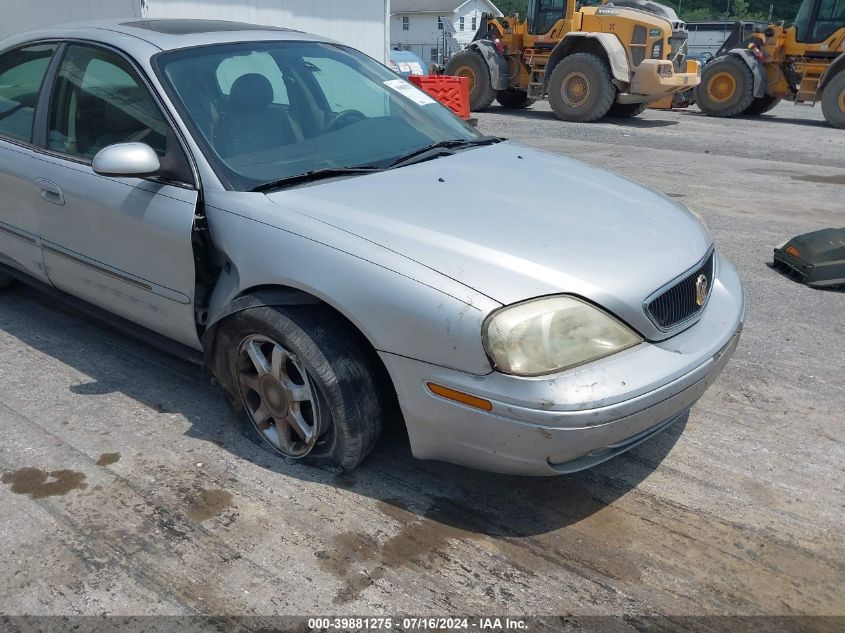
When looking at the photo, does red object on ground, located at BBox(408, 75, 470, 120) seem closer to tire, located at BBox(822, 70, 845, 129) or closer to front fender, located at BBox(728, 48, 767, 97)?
front fender, located at BBox(728, 48, 767, 97)

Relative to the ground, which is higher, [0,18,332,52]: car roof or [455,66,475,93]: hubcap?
[0,18,332,52]: car roof

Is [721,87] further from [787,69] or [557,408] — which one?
[557,408]

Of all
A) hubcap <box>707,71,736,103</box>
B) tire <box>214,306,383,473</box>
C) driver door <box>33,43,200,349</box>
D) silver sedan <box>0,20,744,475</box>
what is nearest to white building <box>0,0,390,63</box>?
silver sedan <box>0,20,744,475</box>

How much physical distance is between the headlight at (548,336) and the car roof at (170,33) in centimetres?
206

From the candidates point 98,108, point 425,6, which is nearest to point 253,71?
point 98,108

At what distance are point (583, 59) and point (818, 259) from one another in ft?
34.7

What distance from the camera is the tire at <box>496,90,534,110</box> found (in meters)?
17.6

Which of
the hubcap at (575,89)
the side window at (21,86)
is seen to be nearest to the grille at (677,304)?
the side window at (21,86)

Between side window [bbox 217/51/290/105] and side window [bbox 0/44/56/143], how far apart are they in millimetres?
1057

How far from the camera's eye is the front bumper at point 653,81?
13977 mm

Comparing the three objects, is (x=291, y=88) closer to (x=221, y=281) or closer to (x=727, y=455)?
(x=221, y=281)

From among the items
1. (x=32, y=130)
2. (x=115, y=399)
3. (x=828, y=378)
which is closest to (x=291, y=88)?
(x=32, y=130)

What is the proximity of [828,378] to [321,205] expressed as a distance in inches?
106

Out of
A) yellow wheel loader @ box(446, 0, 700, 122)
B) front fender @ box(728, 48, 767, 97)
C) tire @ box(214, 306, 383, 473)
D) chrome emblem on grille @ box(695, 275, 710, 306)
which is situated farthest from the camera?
front fender @ box(728, 48, 767, 97)
